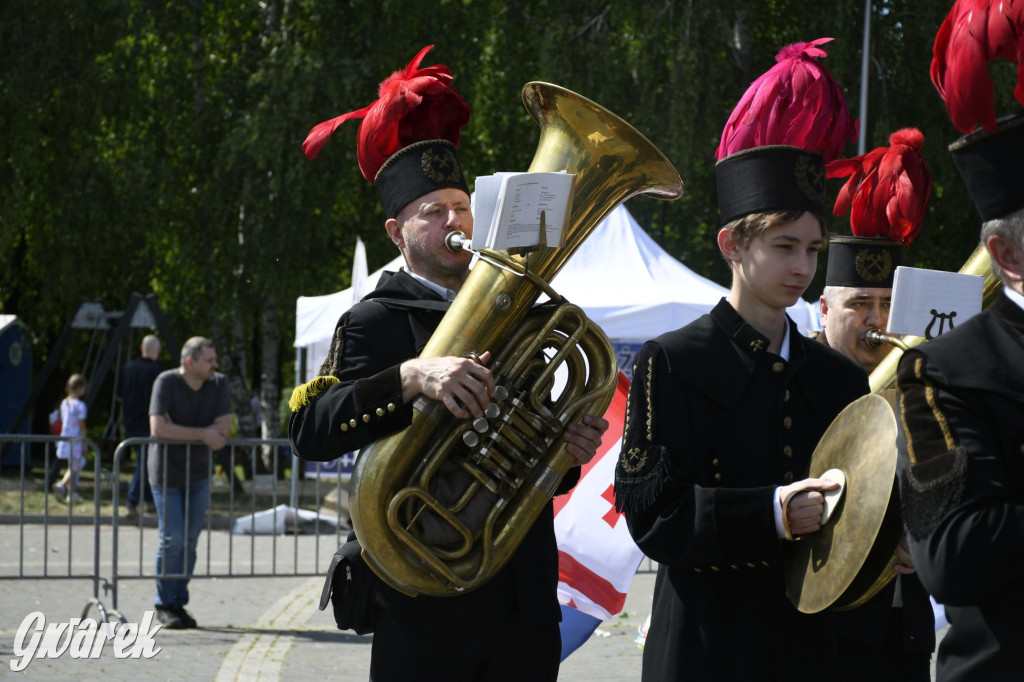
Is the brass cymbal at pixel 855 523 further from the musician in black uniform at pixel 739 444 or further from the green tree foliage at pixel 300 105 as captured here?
the green tree foliage at pixel 300 105

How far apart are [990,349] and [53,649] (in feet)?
22.2

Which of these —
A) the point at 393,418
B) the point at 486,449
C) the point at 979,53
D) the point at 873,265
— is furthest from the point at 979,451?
the point at 873,265

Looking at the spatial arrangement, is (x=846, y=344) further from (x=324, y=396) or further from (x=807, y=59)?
(x=324, y=396)

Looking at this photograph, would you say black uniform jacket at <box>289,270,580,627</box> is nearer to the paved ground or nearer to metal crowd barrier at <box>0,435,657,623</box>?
the paved ground

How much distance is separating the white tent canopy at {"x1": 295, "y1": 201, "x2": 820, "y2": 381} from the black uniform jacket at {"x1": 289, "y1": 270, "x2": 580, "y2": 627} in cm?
640

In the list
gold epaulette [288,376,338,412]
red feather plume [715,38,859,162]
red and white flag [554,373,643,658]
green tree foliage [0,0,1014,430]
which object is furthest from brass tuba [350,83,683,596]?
green tree foliage [0,0,1014,430]

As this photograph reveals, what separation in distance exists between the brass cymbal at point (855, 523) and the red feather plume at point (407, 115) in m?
1.70

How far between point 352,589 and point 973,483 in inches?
75.7

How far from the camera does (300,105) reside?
1816 centimetres

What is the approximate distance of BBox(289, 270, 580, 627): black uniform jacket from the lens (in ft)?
10.9

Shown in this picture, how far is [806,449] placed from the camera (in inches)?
117

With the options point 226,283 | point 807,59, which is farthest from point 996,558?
point 226,283

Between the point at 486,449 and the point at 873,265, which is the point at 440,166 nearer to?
the point at 486,449

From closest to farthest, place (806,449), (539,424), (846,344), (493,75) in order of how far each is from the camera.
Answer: (806,449), (539,424), (846,344), (493,75)
